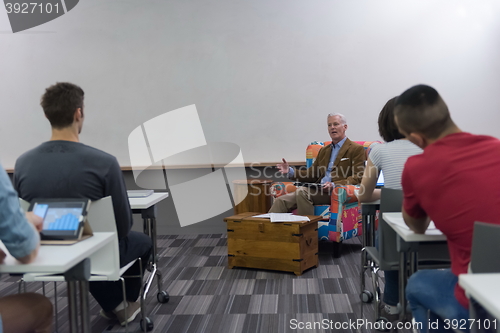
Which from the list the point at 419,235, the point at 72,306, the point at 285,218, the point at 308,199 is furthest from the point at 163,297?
the point at 419,235

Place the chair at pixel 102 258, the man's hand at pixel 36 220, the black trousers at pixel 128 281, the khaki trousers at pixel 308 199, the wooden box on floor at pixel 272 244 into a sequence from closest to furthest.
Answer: the man's hand at pixel 36 220, the chair at pixel 102 258, the black trousers at pixel 128 281, the wooden box on floor at pixel 272 244, the khaki trousers at pixel 308 199

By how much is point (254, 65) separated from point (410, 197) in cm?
377

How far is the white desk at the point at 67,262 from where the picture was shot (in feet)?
4.24

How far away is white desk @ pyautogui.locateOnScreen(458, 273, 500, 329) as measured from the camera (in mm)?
910

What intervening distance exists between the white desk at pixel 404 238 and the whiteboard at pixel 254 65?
10.4 feet

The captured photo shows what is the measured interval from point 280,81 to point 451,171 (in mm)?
3843

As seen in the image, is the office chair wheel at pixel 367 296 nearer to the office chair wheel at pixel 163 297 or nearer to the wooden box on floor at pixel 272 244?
the wooden box on floor at pixel 272 244

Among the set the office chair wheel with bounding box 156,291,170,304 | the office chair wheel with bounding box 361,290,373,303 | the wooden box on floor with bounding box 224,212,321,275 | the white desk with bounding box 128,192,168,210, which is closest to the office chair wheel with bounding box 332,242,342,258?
the wooden box on floor with bounding box 224,212,321,275

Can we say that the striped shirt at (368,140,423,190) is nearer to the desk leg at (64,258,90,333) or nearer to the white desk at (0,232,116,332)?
the white desk at (0,232,116,332)

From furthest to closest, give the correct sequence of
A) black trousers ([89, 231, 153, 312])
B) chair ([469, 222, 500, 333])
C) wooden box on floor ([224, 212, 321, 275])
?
1. wooden box on floor ([224, 212, 321, 275])
2. black trousers ([89, 231, 153, 312])
3. chair ([469, 222, 500, 333])

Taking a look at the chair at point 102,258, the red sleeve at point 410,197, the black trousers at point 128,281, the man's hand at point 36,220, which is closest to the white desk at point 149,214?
the black trousers at point 128,281

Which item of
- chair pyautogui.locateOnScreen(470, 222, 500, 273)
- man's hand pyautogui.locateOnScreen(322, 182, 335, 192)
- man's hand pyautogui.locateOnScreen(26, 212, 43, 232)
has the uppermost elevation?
man's hand pyautogui.locateOnScreen(26, 212, 43, 232)

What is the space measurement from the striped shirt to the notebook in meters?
1.57

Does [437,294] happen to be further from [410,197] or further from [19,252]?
[19,252]
